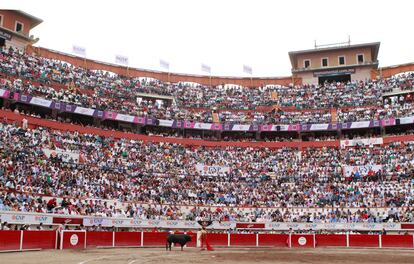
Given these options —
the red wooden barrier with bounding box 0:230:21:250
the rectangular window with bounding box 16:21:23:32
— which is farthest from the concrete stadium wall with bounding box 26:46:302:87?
the red wooden barrier with bounding box 0:230:21:250

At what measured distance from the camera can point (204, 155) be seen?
175 feet

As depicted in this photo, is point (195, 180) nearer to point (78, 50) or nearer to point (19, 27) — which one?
point (78, 50)

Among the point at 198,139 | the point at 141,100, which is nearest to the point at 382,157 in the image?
the point at 198,139

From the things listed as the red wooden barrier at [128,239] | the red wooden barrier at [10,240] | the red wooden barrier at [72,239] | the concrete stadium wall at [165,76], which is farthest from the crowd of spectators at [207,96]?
the red wooden barrier at [10,240]

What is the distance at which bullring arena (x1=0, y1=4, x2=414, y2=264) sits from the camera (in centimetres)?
3316

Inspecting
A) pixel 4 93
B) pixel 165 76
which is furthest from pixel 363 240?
pixel 165 76

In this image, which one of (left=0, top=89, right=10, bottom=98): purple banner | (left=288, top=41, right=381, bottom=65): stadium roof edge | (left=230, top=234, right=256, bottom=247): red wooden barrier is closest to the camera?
(left=230, top=234, right=256, bottom=247): red wooden barrier

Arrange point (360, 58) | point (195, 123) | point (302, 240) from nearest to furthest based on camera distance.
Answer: point (302, 240), point (195, 123), point (360, 58)

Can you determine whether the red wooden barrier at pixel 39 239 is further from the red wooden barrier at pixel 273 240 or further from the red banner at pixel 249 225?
the red banner at pixel 249 225

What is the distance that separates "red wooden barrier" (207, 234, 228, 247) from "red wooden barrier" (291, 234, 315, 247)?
4.86m

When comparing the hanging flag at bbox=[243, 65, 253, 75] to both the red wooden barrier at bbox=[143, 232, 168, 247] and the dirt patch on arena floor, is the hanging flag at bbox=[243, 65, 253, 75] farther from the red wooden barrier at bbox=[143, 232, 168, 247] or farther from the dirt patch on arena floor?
the dirt patch on arena floor

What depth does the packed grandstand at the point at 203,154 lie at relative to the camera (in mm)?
39281

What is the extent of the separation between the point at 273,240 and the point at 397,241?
8.72 m

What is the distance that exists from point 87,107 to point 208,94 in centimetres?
1983
